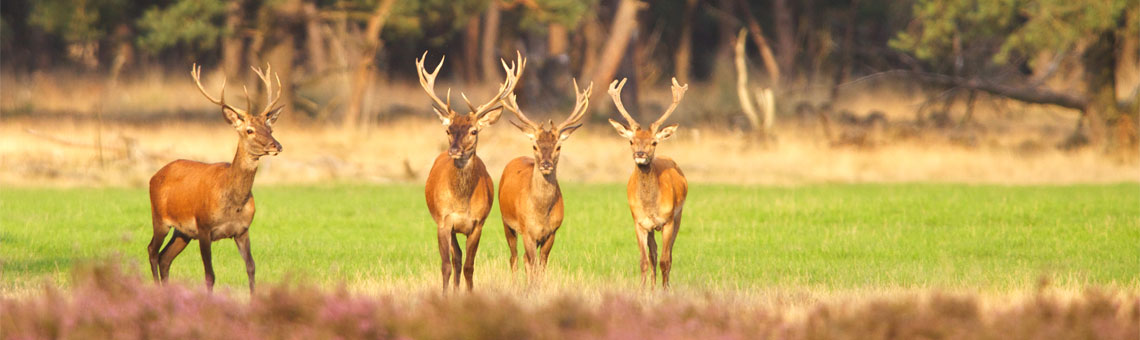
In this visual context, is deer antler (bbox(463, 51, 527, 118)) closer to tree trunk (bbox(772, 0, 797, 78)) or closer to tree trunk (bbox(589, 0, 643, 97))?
tree trunk (bbox(589, 0, 643, 97))

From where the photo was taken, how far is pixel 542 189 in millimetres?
11195

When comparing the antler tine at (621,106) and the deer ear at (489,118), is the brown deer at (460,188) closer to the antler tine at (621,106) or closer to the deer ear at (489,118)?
the deer ear at (489,118)

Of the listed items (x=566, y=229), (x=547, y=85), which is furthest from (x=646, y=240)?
(x=547, y=85)

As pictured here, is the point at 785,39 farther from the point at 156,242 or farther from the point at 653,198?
the point at 156,242

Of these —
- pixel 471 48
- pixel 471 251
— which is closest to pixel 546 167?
pixel 471 251

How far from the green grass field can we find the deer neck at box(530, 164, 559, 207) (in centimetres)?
92

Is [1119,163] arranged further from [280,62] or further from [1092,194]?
[280,62]

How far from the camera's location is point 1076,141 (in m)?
30.2

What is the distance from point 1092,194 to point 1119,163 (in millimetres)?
5818

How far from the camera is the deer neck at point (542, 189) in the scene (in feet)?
36.7

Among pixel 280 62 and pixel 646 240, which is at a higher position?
pixel 280 62

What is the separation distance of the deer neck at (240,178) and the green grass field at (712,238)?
112 cm

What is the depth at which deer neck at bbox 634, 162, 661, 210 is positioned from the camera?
1160 centimetres

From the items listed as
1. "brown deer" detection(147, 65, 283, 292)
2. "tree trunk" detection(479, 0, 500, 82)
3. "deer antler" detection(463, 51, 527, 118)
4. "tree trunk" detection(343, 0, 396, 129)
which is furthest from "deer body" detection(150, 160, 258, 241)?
"tree trunk" detection(479, 0, 500, 82)
